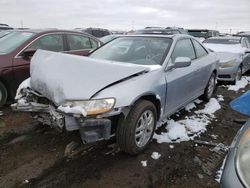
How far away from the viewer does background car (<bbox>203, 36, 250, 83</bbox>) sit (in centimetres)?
817

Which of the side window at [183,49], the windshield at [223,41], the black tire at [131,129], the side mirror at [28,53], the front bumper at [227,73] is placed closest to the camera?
the black tire at [131,129]

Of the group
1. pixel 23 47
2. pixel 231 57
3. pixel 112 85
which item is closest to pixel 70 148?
pixel 112 85

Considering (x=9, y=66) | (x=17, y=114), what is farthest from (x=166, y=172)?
(x=9, y=66)

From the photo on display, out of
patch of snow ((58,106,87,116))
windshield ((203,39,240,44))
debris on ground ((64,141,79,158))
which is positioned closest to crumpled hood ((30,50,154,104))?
patch of snow ((58,106,87,116))

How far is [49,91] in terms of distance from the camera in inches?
132

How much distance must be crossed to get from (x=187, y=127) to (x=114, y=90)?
1998 mm

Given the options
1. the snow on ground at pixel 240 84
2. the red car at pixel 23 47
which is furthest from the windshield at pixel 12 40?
the snow on ground at pixel 240 84

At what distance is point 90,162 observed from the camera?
3459 mm

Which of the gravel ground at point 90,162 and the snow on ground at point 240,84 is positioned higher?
the snow on ground at point 240,84

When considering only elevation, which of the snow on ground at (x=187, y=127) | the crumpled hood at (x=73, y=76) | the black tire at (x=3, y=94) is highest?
the crumpled hood at (x=73, y=76)

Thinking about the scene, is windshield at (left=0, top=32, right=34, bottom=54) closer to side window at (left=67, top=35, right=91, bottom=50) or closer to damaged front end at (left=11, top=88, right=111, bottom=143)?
side window at (left=67, top=35, right=91, bottom=50)

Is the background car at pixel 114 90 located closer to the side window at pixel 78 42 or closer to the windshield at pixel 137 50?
the windshield at pixel 137 50

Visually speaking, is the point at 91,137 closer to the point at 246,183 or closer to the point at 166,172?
the point at 166,172

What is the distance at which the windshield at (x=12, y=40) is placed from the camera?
5643mm
